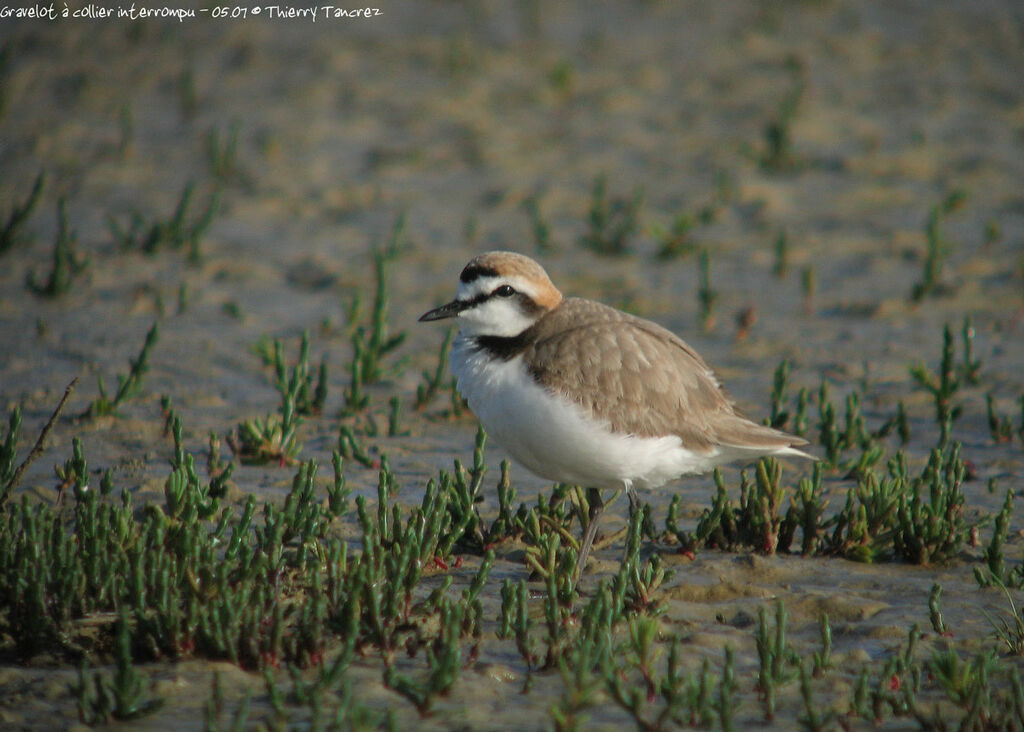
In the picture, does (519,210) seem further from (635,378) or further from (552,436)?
(552,436)

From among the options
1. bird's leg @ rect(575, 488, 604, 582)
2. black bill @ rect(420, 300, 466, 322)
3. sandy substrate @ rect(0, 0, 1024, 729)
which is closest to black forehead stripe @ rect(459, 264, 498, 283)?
black bill @ rect(420, 300, 466, 322)

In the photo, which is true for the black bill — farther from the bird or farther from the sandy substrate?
the sandy substrate

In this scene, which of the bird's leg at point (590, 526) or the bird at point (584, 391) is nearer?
the bird at point (584, 391)

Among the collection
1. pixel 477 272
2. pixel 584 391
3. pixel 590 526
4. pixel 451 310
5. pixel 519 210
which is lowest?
pixel 590 526

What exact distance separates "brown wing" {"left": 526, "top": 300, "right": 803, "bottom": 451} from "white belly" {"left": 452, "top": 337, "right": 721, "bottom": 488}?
0.06 meters

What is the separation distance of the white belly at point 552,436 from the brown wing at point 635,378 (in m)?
0.06

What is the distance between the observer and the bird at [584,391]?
16.9ft

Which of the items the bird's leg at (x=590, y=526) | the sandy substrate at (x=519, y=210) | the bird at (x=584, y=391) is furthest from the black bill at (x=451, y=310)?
the sandy substrate at (x=519, y=210)

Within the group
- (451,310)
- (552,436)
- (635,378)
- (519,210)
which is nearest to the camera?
(552,436)

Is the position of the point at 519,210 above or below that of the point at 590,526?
above

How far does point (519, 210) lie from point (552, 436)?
634cm

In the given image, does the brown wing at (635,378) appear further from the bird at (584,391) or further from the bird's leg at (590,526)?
the bird's leg at (590,526)

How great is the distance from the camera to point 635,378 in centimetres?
538

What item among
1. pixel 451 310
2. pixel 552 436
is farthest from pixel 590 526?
pixel 451 310
